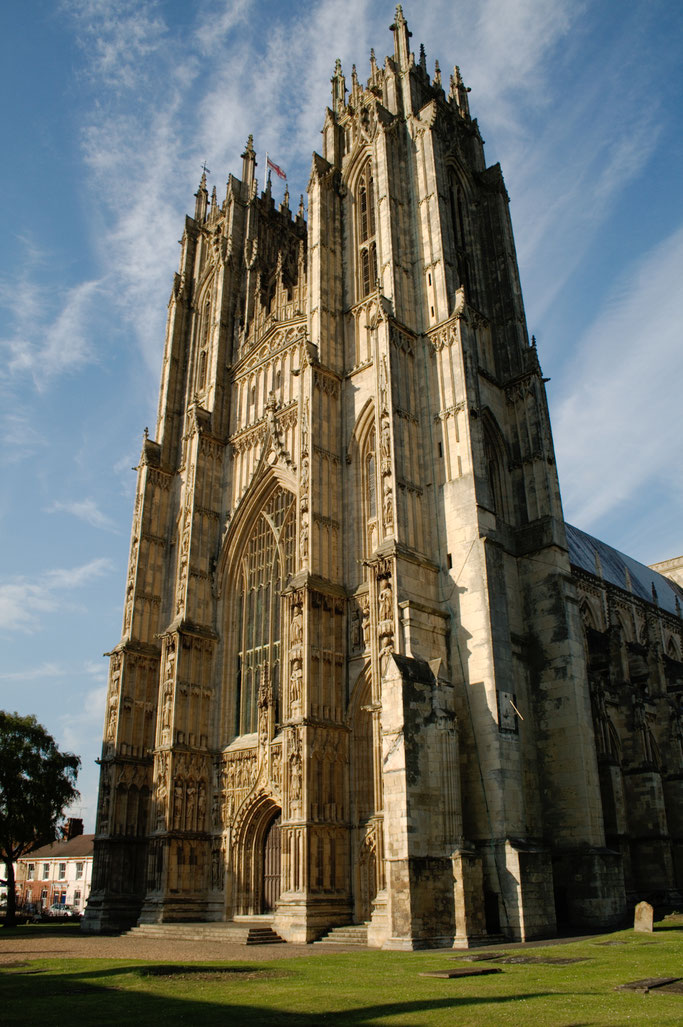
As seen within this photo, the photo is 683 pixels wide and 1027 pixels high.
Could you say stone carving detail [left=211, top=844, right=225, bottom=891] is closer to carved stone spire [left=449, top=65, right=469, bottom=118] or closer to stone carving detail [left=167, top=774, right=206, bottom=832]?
stone carving detail [left=167, top=774, right=206, bottom=832]

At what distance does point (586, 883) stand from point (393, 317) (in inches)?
A: 752

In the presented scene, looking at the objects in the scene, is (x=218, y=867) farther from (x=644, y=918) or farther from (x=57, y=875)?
(x=57, y=875)

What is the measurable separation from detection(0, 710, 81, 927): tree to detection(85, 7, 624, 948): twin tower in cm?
598

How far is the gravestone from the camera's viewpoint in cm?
1930

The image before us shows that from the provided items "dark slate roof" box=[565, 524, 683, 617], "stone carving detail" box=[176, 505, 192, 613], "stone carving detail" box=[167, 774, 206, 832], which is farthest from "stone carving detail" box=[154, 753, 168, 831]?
"dark slate roof" box=[565, 524, 683, 617]

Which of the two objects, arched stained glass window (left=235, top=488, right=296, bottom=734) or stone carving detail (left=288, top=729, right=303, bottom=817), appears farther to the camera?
arched stained glass window (left=235, top=488, right=296, bottom=734)

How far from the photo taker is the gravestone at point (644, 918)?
19297 mm

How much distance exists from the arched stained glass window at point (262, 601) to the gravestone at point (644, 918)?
13.1 m

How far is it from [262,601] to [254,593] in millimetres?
661

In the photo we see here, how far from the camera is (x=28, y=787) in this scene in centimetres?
3484

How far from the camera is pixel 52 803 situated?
35.6m

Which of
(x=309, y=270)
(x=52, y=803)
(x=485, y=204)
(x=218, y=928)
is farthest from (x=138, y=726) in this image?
(x=485, y=204)

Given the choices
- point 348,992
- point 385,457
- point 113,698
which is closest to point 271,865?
point 113,698

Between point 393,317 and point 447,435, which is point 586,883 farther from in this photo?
point 393,317
